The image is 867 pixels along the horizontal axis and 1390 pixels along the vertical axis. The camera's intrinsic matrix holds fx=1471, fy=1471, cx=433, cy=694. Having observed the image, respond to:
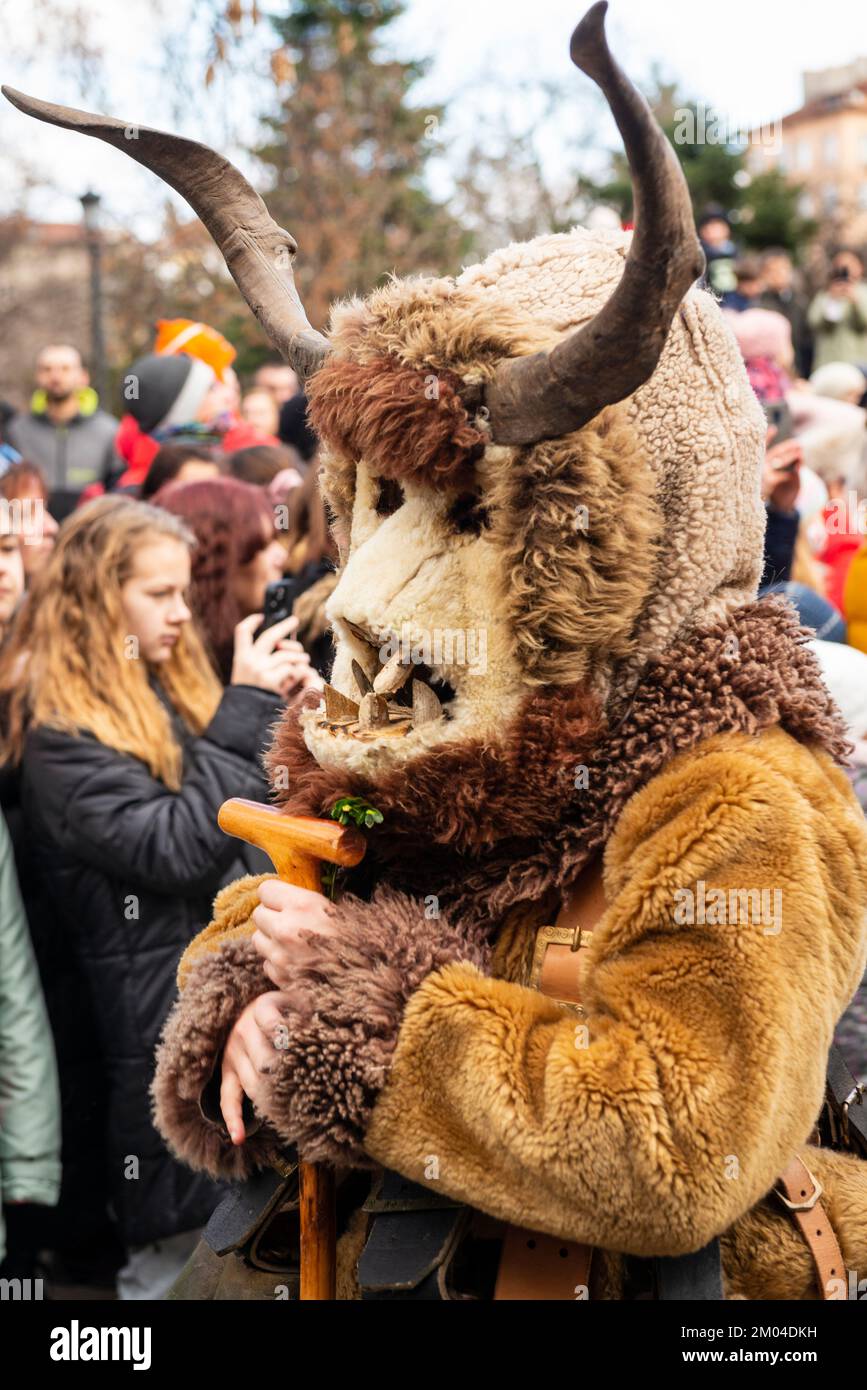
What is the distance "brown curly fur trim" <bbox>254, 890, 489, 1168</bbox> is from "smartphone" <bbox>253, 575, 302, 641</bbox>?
2.22m

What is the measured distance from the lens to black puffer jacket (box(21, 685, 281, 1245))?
377cm

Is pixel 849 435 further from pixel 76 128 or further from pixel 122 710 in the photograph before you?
pixel 76 128

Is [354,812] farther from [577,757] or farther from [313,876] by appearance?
[577,757]

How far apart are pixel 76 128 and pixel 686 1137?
1.71 metres

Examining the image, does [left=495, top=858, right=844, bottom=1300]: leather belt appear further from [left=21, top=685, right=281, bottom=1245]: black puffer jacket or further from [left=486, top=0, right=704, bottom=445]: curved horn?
[left=21, top=685, right=281, bottom=1245]: black puffer jacket

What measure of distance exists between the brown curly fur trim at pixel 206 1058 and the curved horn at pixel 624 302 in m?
0.89

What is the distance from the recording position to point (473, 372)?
6.28 feet

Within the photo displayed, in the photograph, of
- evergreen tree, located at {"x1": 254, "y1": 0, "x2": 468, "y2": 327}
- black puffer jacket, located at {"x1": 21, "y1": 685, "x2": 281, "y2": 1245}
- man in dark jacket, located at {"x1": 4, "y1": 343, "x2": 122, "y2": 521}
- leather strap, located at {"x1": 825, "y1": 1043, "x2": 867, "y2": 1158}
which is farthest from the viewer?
evergreen tree, located at {"x1": 254, "y1": 0, "x2": 468, "y2": 327}

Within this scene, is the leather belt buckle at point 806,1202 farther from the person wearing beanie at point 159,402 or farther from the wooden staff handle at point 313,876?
the person wearing beanie at point 159,402

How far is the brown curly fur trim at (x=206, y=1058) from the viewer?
2164 mm

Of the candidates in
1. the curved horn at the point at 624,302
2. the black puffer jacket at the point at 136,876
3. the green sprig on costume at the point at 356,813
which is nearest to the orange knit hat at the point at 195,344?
the black puffer jacket at the point at 136,876

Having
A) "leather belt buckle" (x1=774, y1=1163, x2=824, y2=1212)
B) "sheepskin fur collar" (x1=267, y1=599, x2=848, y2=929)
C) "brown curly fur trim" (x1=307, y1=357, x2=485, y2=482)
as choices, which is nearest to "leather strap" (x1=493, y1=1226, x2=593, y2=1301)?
"leather belt buckle" (x1=774, y1=1163, x2=824, y2=1212)

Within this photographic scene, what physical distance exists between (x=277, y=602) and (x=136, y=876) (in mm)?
859

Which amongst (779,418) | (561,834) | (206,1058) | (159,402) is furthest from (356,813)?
(159,402)
